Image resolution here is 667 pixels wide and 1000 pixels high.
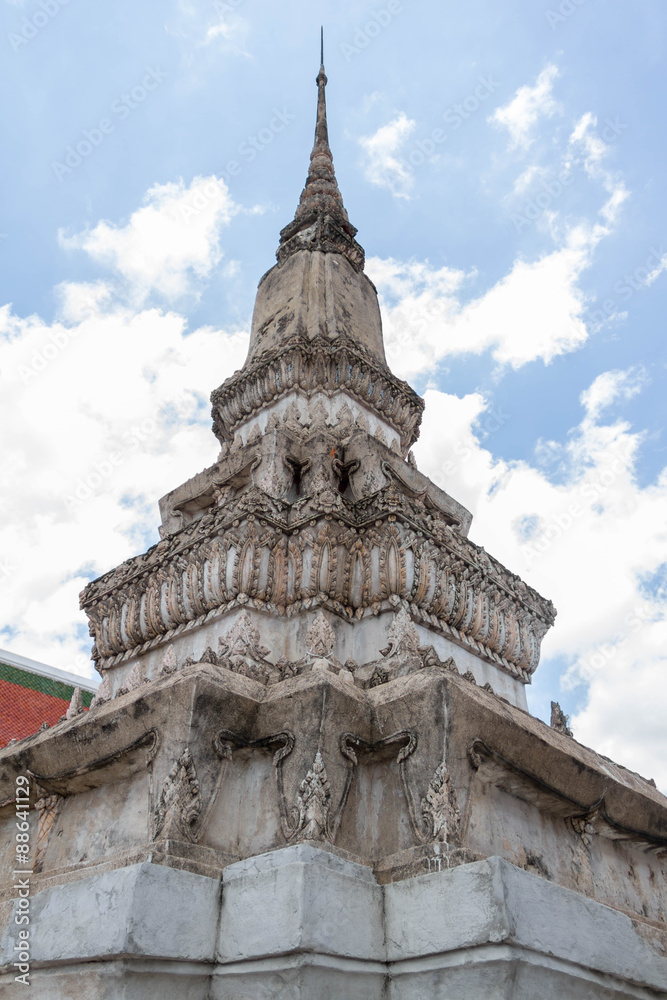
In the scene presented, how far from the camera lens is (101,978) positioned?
4699mm

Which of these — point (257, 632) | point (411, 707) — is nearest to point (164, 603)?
point (257, 632)

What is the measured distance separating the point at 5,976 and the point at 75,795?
169cm

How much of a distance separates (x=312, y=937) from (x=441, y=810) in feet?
4.29

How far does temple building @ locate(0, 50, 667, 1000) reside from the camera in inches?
191

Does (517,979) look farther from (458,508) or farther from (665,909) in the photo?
(458,508)

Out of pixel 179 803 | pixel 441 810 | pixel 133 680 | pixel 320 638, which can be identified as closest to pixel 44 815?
pixel 133 680

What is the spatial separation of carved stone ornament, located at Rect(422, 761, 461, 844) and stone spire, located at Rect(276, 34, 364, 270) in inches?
389

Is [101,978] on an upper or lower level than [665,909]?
lower

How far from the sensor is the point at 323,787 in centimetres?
571

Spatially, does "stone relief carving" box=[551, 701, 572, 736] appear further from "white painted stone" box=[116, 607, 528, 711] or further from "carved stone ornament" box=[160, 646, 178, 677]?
"carved stone ornament" box=[160, 646, 178, 677]

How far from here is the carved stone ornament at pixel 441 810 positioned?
215 inches

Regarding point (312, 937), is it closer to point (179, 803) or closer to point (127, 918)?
point (127, 918)

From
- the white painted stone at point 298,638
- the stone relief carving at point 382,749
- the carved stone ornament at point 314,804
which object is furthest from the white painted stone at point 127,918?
the white painted stone at point 298,638

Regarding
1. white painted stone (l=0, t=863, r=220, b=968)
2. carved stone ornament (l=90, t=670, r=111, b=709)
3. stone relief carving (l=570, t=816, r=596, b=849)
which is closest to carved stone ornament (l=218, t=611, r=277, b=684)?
white painted stone (l=0, t=863, r=220, b=968)
